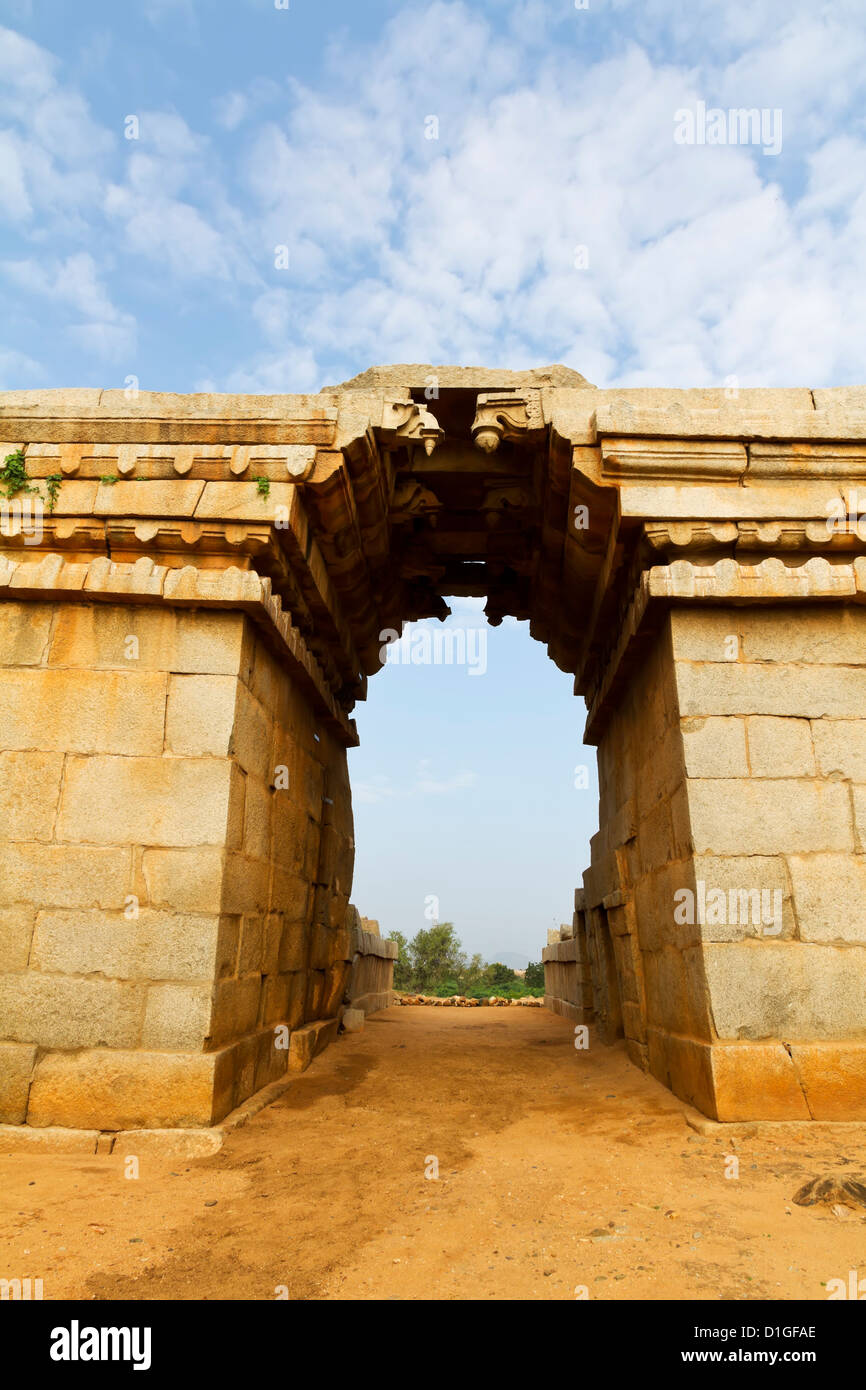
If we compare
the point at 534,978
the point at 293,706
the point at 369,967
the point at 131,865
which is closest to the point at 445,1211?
the point at 131,865

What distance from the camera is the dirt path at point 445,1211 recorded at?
2.71 m

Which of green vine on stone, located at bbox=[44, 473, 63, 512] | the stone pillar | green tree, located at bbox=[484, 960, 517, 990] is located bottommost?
green tree, located at bbox=[484, 960, 517, 990]

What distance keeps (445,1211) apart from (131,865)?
266 cm

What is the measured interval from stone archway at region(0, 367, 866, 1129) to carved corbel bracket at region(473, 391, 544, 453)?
0.02 meters

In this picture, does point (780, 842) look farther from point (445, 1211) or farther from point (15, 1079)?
point (15, 1079)

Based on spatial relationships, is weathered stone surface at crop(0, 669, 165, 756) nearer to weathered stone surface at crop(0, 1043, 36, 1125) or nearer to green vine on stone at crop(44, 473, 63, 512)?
green vine on stone at crop(44, 473, 63, 512)

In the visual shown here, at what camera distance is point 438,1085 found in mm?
6258

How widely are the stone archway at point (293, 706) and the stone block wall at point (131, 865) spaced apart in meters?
0.02

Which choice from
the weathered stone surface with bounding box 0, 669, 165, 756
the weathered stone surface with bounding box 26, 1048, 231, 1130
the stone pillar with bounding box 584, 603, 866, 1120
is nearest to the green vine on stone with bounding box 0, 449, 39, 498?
the weathered stone surface with bounding box 0, 669, 165, 756

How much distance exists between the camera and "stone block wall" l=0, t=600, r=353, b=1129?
453 cm

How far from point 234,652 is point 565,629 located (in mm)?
3942

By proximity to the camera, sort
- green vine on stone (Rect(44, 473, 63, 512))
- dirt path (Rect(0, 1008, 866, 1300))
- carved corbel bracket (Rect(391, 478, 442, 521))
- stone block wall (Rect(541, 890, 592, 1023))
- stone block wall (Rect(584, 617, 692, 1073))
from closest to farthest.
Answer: dirt path (Rect(0, 1008, 866, 1300)), stone block wall (Rect(584, 617, 692, 1073)), green vine on stone (Rect(44, 473, 63, 512)), carved corbel bracket (Rect(391, 478, 442, 521)), stone block wall (Rect(541, 890, 592, 1023))

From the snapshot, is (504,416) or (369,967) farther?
(369,967)

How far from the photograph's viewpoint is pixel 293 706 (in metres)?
6.80
